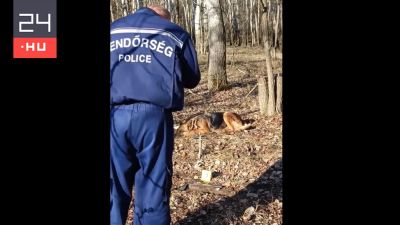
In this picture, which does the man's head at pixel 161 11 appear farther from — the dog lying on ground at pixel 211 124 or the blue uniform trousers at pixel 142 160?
the dog lying on ground at pixel 211 124

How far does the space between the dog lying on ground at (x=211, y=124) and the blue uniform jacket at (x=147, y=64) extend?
3325 mm

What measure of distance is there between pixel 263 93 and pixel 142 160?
13.0 ft

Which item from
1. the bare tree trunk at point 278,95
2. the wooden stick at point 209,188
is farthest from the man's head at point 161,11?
the bare tree trunk at point 278,95

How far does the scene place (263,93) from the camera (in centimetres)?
682

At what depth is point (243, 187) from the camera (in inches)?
180

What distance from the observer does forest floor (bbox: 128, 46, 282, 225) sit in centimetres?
400

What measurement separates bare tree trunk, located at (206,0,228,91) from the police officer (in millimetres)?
6642

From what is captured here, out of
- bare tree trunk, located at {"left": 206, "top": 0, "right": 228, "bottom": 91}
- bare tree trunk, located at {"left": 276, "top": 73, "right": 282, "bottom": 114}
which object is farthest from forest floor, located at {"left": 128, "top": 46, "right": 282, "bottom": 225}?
bare tree trunk, located at {"left": 206, "top": 0, "right": 228, "bottom": 91}
